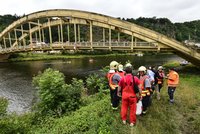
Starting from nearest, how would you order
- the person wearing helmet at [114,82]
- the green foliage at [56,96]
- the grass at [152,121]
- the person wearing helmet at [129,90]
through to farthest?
the person wearing helmet at [129,90] → the grass at [152,121] → the person wearing helmet at [114,82] → the green foliage at [56,96]

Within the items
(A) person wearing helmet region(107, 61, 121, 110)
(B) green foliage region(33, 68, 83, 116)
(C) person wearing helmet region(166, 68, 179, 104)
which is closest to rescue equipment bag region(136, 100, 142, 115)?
(A) person wearing helmet region(107, 61, 121, 110)

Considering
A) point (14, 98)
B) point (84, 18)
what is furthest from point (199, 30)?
point (14, 98)

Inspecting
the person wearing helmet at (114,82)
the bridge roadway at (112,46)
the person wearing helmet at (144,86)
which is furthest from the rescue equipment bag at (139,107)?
the bridge roadway at (112,46)

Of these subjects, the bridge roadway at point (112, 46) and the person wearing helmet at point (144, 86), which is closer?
the person wearing helmet at point (144, 86)

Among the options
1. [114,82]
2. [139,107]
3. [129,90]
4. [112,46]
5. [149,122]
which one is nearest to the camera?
[129,90]

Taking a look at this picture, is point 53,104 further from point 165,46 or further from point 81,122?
point 165,46

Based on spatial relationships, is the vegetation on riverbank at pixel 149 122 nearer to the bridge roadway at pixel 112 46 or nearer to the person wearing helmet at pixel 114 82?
the person wearing helmet at pixel 114 82

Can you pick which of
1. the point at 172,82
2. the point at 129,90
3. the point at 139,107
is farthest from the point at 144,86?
the point at 172,82

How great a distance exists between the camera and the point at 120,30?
28.0 meters

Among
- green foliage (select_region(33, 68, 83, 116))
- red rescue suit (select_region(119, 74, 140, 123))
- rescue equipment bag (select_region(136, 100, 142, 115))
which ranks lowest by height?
green foliage (select_region(33, 68, 83, 116))

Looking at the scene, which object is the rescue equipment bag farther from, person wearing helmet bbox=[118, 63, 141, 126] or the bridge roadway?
the bridge roadway

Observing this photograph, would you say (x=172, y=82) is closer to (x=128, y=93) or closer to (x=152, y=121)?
(x=152, y=121)

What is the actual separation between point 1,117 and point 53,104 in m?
2.51

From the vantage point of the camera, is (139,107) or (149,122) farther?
(139,107)
